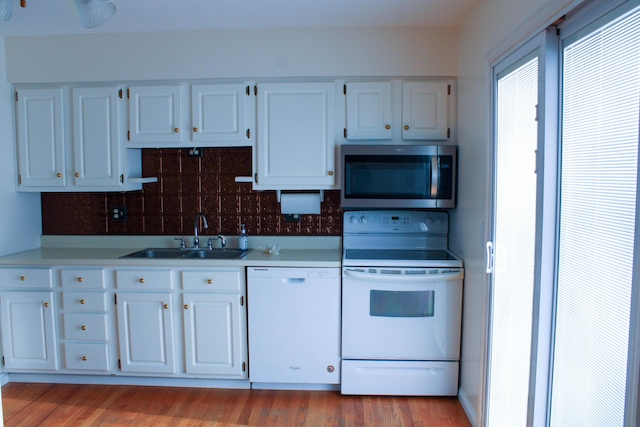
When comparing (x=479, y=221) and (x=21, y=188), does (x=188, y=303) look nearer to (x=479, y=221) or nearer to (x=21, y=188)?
(x=21, y=188)

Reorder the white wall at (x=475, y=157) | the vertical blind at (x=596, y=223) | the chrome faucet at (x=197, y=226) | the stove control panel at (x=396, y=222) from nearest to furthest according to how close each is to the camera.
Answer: the vertical blind at (x=596, y=223) < the white wall at (x=475, y=157) < the stove control panel at (x=396, y=222) < the chrome faucet at (x=197, y=226)

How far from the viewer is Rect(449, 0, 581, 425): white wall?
2.05 m

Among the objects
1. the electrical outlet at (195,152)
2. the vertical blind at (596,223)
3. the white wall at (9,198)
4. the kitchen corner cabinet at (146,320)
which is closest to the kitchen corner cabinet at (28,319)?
Result: the white wall at (9,198)

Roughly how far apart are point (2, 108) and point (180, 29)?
1300mm

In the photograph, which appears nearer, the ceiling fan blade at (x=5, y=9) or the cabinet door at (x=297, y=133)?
the ceiling fan blade at (x=5, y=9)

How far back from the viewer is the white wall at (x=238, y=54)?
2.75 meters

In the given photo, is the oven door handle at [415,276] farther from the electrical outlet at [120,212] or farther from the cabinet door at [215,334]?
the electrical outlet at [120,212]

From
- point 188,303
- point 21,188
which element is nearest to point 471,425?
point 188,303

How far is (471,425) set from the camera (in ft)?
7.81

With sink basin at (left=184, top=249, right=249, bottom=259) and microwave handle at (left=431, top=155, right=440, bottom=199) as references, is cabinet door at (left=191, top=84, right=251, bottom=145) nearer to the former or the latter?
sink basin at (left=184, top=249, right=249, bottom=259)

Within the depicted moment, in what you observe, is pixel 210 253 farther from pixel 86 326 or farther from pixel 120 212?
pixel 86 326

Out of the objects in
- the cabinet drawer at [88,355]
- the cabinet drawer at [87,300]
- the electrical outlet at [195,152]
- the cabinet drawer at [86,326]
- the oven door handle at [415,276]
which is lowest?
the cabinet drawer at [88,355]

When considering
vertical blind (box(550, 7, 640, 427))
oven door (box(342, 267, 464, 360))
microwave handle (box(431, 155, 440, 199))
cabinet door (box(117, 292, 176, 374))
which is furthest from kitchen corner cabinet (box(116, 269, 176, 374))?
vertical blind (box(550, 7, 640, 427))

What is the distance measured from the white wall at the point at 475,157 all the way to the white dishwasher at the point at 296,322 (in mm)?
772
